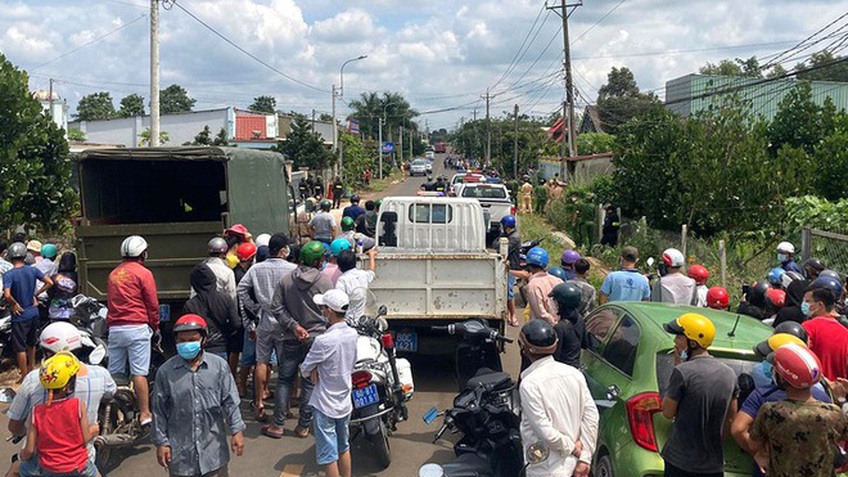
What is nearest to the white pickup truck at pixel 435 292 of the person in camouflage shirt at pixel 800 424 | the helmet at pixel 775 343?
the helmet at pixel 775 343

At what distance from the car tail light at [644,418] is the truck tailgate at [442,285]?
12.3 feet

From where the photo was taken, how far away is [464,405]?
16.0 feet

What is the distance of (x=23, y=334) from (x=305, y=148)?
98.1 ft

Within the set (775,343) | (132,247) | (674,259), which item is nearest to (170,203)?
(132,247)

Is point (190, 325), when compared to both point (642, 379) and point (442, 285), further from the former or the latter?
point (442, 285)

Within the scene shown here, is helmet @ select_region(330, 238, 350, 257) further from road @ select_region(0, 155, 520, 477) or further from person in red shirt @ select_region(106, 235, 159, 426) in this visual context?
person in red shirt @ select_region(106, 235, 159, 426)

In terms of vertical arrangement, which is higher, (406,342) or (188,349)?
(188,349)

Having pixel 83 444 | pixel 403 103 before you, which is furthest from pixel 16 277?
pixel 403 103

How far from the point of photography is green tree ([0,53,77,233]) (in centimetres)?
1178

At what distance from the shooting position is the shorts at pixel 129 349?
247 inches

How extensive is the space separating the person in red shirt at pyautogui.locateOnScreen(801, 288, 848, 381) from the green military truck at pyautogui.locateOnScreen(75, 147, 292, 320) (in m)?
6.21

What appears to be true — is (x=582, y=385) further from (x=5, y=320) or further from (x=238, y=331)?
(x=5, y=320)

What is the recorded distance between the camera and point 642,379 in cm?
449

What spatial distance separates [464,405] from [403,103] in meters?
69.8
